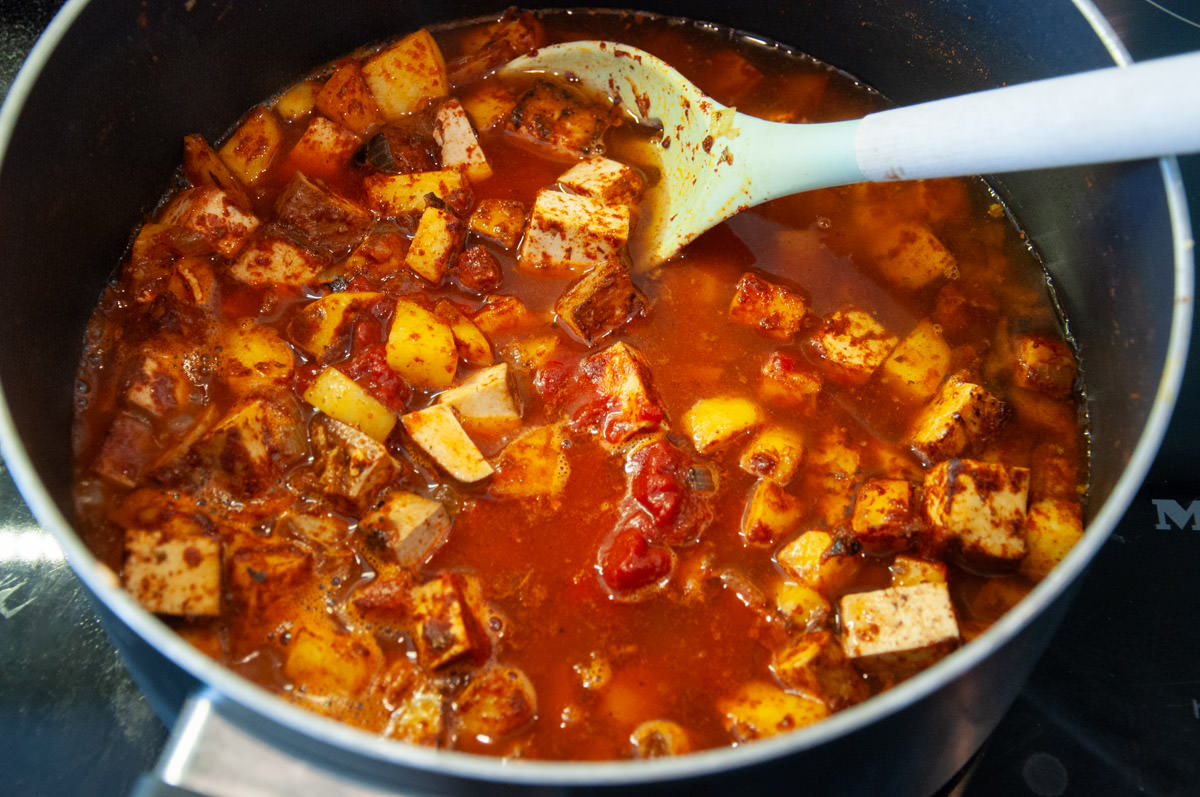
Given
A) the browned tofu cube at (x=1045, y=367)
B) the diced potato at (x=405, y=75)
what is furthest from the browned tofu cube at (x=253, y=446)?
the browned tofu cube at (x=1045, y=367)

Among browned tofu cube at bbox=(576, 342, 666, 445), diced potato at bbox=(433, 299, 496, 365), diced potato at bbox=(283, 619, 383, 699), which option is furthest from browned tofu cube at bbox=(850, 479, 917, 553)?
diced potato at bbox=(283, 619, 383, 699)

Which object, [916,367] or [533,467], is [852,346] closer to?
[916,367]

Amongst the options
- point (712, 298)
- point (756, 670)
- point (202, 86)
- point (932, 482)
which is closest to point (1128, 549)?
point (932, 482)

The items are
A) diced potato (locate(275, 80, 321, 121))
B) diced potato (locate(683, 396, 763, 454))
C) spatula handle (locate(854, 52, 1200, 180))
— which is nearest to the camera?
spatula handle (locate(854, 52, 1200, 180))

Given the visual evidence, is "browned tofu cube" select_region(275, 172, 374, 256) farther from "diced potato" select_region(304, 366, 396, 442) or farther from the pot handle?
the pot handle

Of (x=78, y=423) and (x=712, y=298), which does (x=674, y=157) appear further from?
(x=78, y=423)

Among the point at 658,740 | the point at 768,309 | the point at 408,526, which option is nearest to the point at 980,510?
the point at 768,309

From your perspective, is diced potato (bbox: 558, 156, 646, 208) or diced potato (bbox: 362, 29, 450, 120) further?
diced potato (bbox: 362, 29, 450, 120)
